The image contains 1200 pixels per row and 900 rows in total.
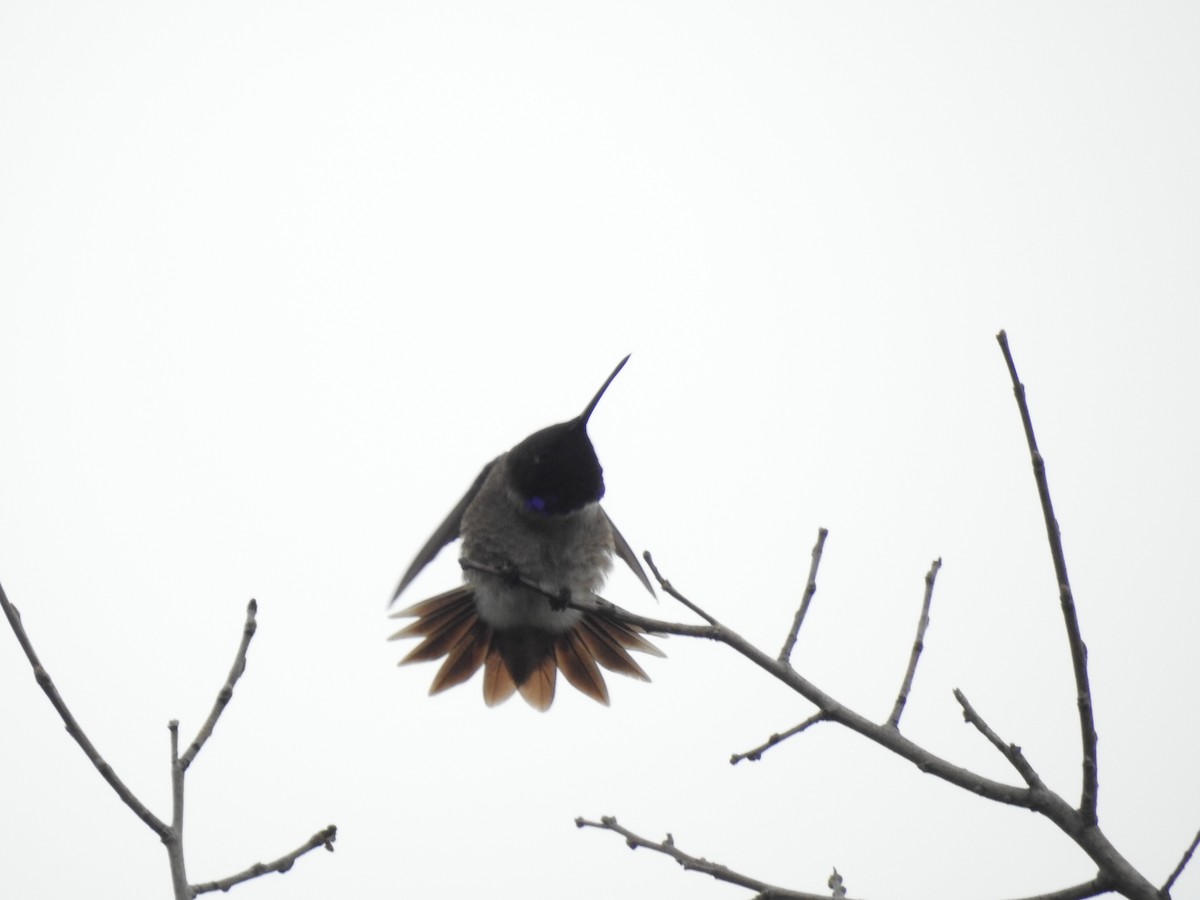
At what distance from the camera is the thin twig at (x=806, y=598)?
216 cm

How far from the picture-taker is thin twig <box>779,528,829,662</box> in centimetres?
216

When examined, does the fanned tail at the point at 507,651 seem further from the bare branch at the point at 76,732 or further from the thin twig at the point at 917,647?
the bare branch at the point at 76,732

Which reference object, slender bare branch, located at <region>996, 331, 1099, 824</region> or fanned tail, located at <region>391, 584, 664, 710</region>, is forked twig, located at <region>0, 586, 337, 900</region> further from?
fanned tail, located at <region>391, 584, 664, 710</region>

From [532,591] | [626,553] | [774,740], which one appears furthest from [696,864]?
[626,553]

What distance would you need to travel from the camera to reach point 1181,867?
173 centimetres

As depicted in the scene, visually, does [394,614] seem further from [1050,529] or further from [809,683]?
[1050,529]

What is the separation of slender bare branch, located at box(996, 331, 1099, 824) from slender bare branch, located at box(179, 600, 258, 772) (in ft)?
4.75

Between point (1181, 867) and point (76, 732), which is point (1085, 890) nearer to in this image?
point (1181, 867)

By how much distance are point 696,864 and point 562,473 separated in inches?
113

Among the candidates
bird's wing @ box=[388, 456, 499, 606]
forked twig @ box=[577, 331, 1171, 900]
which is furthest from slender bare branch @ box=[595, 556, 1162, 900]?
bird's wing @ box=[388, 456, 499, 606]

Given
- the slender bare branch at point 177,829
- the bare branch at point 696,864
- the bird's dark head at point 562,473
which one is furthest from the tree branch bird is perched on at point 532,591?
the slender bare branch at point 177,829

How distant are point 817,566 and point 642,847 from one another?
0.70m

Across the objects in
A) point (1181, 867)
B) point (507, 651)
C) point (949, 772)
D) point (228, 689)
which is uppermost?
point (507, 651)

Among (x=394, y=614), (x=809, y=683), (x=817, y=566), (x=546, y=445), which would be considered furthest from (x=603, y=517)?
(x=809, y=683)
